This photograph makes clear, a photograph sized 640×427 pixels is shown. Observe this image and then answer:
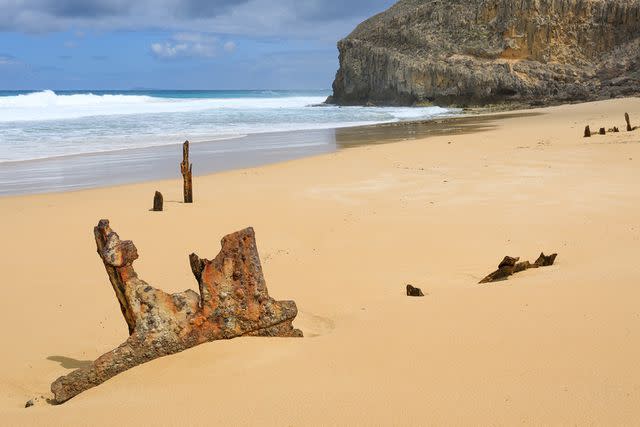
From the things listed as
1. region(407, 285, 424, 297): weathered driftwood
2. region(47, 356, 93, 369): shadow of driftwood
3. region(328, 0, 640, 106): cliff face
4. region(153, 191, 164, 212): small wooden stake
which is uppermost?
region(328, 0, 640, 106): cliff face

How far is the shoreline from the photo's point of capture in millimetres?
13109

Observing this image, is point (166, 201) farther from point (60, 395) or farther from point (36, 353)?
point (60, 395)

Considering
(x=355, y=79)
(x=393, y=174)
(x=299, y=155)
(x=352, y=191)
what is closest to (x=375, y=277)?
(x=352, y=191)

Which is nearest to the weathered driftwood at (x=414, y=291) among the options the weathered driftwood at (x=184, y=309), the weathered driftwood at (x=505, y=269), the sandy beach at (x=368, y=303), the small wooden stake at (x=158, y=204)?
the sandy beach at (x=368, y=303)

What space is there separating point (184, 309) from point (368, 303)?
61.4 inches

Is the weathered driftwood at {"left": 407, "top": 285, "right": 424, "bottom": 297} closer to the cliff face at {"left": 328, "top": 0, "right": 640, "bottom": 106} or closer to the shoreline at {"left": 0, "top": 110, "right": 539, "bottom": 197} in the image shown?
the shoreline at {"left": 0, "top": 110, "right": 539, "bottom": 197}

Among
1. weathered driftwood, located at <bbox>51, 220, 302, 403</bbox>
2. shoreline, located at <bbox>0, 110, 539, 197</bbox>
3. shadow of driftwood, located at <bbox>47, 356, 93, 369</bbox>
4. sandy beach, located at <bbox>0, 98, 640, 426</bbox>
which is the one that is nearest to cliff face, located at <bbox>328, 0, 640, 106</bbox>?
shoreline, located at <bbox>0, 110, 539, 197</bbox>

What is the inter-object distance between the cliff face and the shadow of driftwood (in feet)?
139

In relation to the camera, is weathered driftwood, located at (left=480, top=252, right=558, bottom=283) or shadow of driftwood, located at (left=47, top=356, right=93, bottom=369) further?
weathered driftwood, located at (left=480, top=252, right=558, bottom=283)

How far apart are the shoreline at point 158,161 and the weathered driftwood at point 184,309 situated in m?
9.35

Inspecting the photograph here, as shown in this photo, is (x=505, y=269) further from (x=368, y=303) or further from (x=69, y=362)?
(x=69, y=362)

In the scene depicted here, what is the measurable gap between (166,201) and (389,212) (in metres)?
3.51

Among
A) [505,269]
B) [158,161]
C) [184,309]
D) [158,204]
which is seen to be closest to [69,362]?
[184,309]

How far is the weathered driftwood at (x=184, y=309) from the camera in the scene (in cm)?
320
